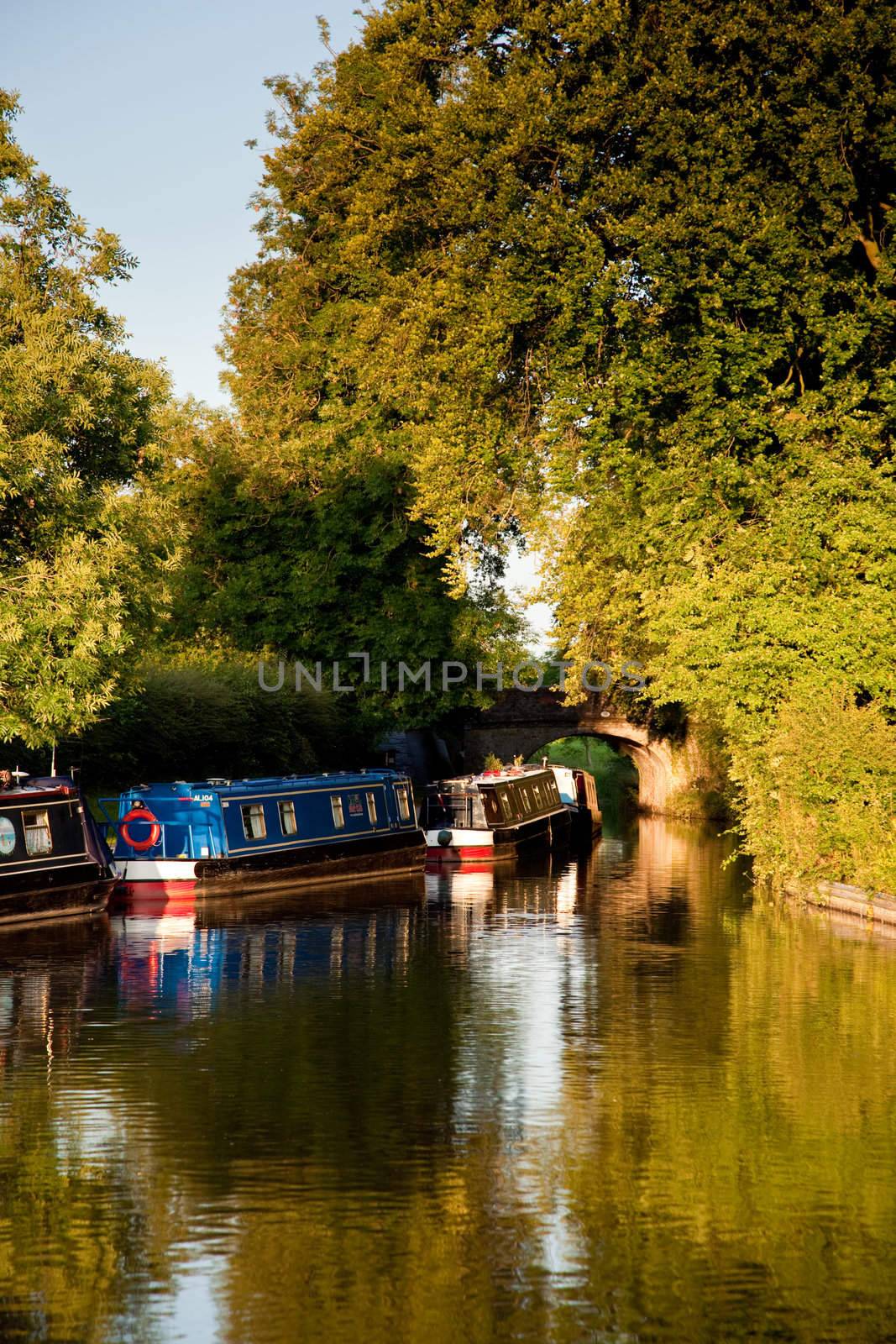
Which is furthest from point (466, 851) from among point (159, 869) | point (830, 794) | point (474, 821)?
point (830, 794)

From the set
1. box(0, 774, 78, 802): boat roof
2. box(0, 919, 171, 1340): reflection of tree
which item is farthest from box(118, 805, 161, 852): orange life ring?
box(0, 919, 171, 1340): reflection of tree

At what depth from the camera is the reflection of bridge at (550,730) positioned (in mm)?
55531

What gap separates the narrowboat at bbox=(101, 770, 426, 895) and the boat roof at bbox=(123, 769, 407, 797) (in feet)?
0.07

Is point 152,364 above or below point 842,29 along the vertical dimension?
below

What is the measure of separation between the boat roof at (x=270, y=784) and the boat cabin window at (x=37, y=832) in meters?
3.61

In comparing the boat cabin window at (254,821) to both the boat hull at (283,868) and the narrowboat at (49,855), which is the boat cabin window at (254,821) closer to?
the boat hull at (283,868)

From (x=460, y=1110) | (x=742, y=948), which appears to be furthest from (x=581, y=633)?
(x=460, y=1110)

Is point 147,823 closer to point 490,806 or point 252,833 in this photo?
point 252,833

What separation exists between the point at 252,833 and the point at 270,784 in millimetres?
1281

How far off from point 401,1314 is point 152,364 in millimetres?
25873

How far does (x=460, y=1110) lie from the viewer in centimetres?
1171

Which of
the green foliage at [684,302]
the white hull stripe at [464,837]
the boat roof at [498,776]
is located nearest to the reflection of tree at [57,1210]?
the green foliage at [684,302]

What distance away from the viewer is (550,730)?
5700cm

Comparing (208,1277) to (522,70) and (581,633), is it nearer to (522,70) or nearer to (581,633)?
(522,70)
